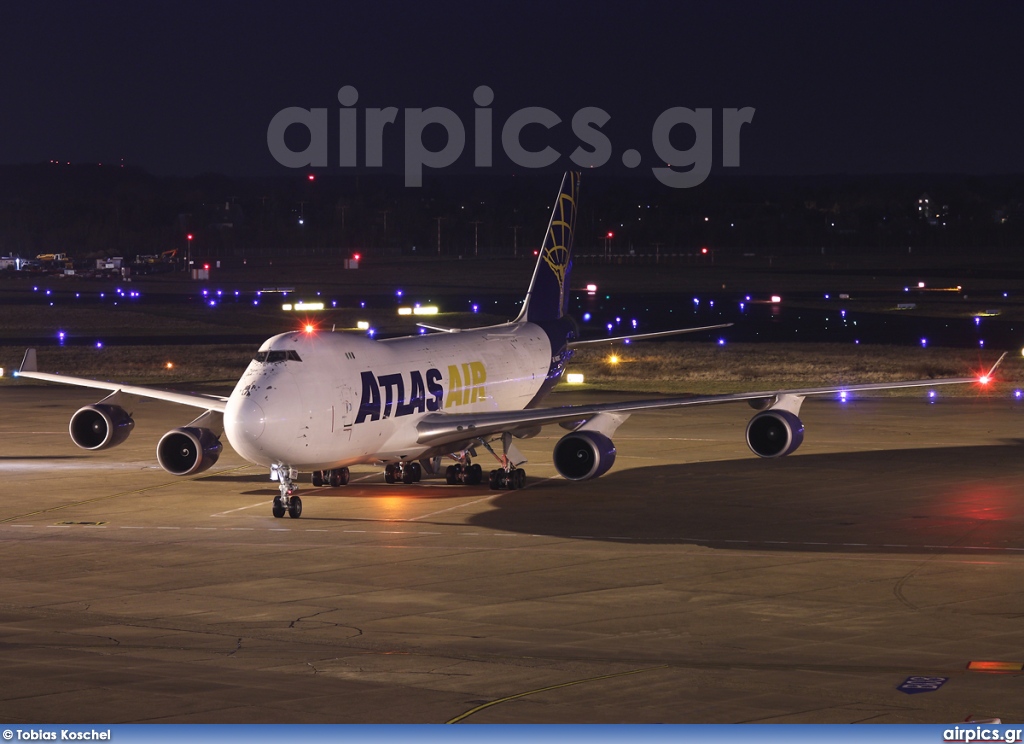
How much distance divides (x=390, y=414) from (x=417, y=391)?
150 cm

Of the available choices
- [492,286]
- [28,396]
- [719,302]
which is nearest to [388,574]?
[28,396]

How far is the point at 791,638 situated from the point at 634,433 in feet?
93.3

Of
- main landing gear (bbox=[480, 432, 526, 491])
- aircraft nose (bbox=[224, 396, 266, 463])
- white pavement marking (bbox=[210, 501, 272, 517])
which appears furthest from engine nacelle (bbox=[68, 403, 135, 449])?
main landing gear (bbox=[480, 432, 526, 491])

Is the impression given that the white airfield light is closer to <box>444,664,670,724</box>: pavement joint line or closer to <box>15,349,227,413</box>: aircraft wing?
<box>15,349,227,413</box>: aircraft wing

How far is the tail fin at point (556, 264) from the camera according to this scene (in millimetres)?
46406

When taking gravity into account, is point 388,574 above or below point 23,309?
below

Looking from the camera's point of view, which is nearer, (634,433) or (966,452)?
(966,452)

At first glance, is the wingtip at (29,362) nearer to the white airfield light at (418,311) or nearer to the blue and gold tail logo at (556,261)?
the blue and gold tail logo at (556,261)

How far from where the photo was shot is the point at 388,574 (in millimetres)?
26516

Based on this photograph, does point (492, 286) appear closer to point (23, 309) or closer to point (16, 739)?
point (23, 309)

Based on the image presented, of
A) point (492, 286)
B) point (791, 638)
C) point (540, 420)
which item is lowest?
point (791, 638)

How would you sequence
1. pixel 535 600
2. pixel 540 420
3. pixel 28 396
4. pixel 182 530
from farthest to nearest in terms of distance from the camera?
pixel 28 396 → pixel 540 420 → pixel 182 530 → pixel 535 600

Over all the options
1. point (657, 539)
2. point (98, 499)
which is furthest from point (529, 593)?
point (98, 499)

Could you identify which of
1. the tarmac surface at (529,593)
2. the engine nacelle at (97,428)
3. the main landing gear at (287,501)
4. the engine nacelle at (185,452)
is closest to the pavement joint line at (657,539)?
the tarmac surface at (529,593)
